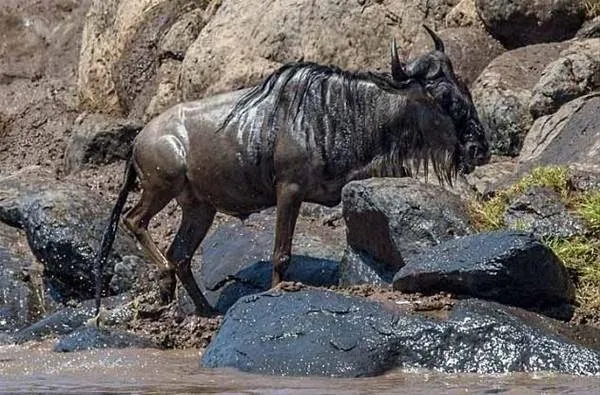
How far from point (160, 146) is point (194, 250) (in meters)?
0.95

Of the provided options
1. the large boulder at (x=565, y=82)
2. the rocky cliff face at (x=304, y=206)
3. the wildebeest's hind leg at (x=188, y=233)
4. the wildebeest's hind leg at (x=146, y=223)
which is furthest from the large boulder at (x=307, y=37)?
the wildebeest's hind leg at (x=146, y=223)

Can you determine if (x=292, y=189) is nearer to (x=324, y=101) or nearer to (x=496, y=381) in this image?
(x=324, y=101)

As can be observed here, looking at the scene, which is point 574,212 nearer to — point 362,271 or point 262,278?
point 362,271

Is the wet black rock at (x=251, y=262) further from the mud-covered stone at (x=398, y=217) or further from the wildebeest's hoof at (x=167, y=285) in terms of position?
the mud-covered stone at (x=398, y=217)

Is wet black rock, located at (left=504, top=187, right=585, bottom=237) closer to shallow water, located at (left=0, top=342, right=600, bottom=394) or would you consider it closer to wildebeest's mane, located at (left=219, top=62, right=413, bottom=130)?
wildebeest's mane, located at (left=219, top=62, right=413, bottom=130)

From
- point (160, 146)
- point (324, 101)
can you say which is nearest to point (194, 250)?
point (160, 146)

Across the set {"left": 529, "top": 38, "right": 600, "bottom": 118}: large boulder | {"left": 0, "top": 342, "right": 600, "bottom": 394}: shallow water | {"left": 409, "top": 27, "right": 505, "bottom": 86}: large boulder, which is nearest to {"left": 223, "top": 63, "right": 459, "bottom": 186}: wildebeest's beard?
{"left": 529, "top": 38, "right": 600, "bottom": 118}: large boulder

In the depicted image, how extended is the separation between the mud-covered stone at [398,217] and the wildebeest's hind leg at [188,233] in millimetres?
1787

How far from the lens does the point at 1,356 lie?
10.9 meters

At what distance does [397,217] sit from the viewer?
35.1 ft

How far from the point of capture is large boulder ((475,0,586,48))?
15211mm

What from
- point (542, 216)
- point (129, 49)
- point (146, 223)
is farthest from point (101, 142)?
point (542, 216)

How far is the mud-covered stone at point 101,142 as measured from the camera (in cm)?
1672

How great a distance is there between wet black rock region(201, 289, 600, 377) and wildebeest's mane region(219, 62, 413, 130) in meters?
2.91
